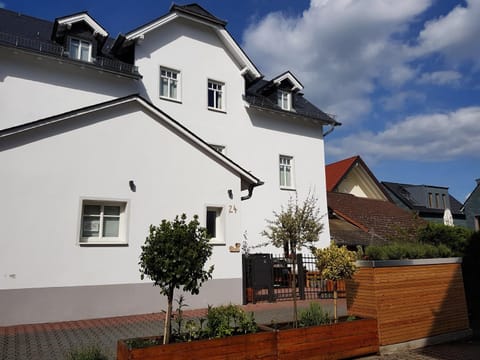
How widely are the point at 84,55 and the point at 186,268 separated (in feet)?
41.2

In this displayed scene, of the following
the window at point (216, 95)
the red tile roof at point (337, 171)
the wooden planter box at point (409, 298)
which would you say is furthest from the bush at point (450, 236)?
the red tile roof at point (337, 171)

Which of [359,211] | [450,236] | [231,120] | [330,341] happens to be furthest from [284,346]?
[359,211]

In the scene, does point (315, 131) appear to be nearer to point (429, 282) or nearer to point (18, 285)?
point (429, 282)

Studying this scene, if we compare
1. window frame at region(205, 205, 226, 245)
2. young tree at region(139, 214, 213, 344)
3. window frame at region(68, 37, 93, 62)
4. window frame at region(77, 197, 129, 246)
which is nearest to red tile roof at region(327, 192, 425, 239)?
window frame at region(205, 205, 226, 245)

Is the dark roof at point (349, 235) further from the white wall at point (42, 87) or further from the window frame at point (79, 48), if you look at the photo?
the window frame at point (79, 48)

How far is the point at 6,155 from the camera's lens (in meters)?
9.47

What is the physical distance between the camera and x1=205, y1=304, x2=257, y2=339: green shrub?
5898 millimetres

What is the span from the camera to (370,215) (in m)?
24.4

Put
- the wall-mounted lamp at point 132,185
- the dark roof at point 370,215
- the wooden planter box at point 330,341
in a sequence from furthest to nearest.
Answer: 1. the dark roof at point 370,215
2. the wall-mounted lamp at point 132,185
3. the wooden planter box at point 330,341

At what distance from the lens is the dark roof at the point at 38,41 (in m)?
13.4

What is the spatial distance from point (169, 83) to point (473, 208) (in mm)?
28670

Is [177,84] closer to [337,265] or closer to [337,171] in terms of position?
[337,265]

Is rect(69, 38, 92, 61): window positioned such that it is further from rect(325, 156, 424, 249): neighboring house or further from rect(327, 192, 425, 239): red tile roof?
rect(327, 192, 425, 239): red tile roof

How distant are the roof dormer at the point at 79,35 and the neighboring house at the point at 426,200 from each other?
3379 cm
